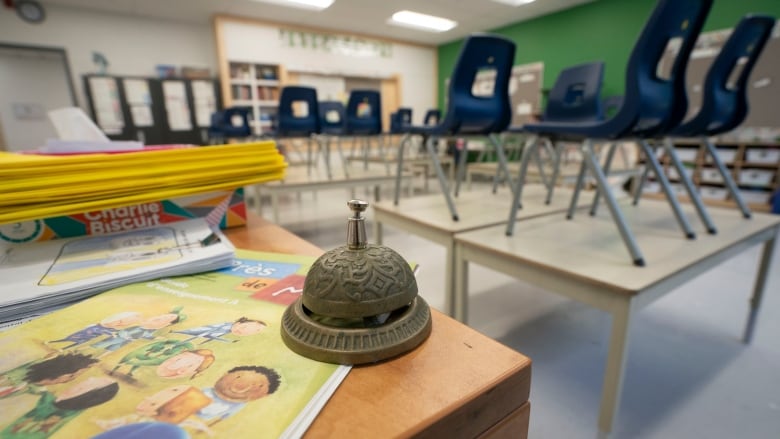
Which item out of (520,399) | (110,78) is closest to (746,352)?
(520,399)

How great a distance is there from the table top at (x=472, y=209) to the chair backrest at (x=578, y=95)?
1.63 ft

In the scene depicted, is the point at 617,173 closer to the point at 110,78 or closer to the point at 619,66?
the point at 619,66

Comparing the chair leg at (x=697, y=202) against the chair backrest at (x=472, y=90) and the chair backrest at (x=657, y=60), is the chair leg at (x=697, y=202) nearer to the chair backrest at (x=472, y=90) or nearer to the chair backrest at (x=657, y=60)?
the chair backrest at (x=657, y=60)

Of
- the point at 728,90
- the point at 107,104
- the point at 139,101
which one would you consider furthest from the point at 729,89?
the point at 107,104

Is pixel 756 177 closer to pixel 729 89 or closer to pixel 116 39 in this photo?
pixel 729 89

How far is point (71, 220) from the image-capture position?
0.53 meters

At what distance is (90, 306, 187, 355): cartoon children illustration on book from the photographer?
27 cm

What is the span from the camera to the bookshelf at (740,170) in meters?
3.45

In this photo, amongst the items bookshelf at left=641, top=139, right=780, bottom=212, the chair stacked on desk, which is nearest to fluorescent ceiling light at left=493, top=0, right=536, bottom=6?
bookshelf at left=641, top=139, right=780, bottom=212

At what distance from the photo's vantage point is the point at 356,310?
0.85 feet

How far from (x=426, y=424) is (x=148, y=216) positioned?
0.56 metres

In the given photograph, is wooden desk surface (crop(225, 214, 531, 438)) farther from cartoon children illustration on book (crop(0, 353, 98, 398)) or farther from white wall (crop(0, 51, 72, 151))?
white wall (crop(0, 51, 72, 151))

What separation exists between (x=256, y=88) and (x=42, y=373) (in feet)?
20.8

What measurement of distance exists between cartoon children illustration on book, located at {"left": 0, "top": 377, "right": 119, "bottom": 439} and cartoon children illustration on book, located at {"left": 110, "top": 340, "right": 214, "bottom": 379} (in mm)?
15
